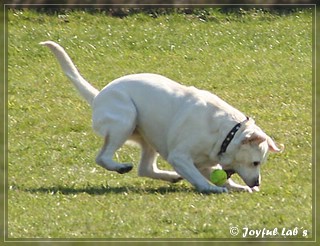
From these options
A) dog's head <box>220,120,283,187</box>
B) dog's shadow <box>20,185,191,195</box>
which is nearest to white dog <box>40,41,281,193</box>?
dog's head <box>220,120,283,187</box>

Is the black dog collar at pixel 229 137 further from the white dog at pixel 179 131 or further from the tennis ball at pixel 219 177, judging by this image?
the tennis ball at pixel 219 177

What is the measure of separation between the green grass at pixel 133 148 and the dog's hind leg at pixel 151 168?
0.25 feet

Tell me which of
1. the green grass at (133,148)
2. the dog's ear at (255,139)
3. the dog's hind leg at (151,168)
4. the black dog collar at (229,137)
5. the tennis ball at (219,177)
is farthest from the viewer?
the dog's hind leg at (151,168)

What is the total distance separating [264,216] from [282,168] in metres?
1.90

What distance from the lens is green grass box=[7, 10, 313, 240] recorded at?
7.78m

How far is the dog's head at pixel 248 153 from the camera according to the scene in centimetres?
869

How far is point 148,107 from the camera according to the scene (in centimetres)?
907

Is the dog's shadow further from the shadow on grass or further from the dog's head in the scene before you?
the dog's head

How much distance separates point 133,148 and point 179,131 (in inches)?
62.6

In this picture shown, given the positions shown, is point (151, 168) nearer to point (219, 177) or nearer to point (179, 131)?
point (179, 131)

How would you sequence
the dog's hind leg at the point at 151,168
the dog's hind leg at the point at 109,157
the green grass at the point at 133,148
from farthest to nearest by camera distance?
1. the dog's hind leg at the point at 151,168
2. the dog's hind leg at the point at 109,157
3. the green grass at the point at 133,148

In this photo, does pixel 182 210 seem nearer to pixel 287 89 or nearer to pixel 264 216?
pixel 264 216

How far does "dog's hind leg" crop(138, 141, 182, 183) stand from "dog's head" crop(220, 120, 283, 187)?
58cm

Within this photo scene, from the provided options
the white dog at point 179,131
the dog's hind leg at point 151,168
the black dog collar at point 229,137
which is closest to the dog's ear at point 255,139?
the white dog at point 179,131
